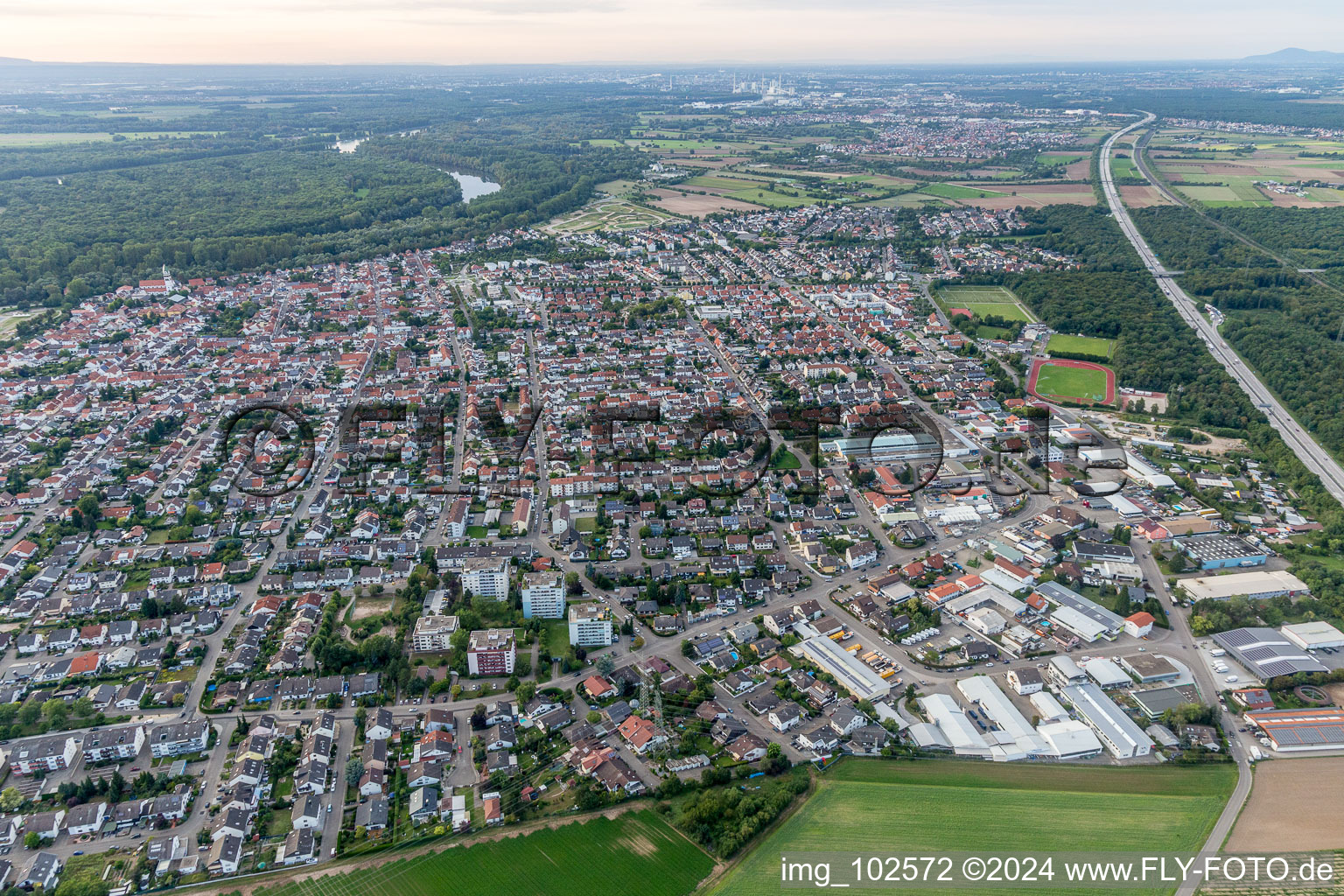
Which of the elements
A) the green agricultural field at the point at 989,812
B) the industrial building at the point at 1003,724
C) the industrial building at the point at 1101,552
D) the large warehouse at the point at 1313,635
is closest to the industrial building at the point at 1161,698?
the green agricultural field at the point at 989,812

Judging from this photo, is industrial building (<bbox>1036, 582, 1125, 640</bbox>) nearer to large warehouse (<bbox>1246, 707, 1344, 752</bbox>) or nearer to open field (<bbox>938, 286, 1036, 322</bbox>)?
large warehouse (<bbox>1246, 707, 1344, 752</bbox>)

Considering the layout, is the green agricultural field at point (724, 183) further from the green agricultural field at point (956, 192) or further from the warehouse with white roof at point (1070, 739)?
the warehouse with white roof at point (1070, 739)

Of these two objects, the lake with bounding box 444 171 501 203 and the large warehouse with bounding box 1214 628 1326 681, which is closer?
the large warehouse with bounding box 1214 628 1326 681

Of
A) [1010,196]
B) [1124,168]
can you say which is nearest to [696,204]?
[1010,196]

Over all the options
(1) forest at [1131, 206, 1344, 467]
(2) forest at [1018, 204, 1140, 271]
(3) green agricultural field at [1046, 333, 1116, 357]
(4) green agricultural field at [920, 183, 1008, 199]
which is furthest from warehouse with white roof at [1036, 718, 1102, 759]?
(4) green agricultural field at [920, 183, 1008, 199]

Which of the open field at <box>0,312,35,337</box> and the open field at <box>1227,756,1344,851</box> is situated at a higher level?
the open field at <box>0,312,35,337</box>

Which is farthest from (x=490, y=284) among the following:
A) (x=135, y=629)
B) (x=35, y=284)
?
(x=135, y=629)

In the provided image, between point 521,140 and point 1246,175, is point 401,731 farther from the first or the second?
point 521,140
